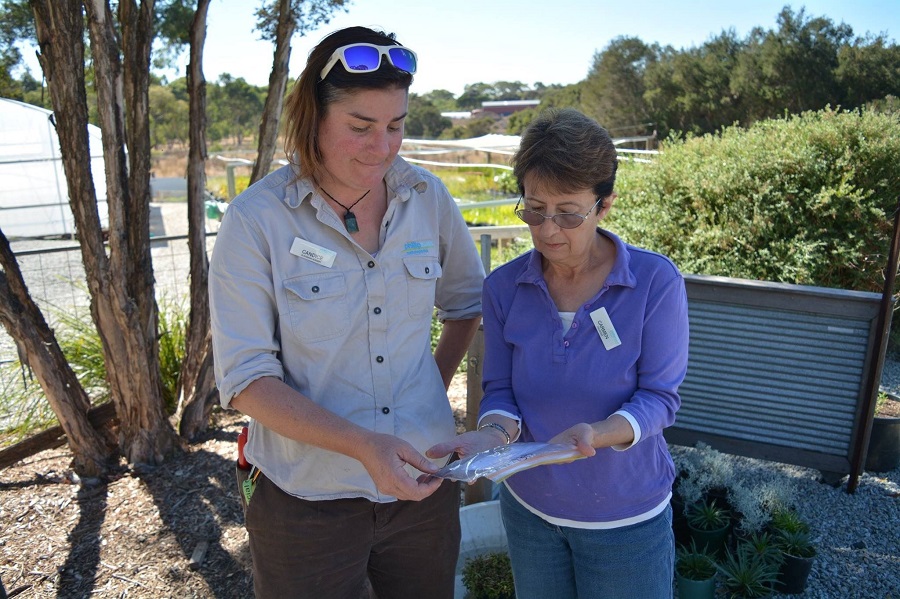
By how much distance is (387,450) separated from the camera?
1.57m

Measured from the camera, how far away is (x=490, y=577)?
277cm

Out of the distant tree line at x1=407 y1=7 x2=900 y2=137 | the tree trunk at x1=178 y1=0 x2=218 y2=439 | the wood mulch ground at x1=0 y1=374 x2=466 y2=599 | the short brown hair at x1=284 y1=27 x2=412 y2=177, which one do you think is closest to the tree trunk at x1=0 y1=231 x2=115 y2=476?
the wood mulch ground at x1=0 y1=374 x2=466 y2=599

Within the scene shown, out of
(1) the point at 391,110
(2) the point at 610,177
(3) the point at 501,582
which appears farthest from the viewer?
(3) the point at 501,582

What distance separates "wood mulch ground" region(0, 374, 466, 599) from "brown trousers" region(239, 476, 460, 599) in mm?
1482

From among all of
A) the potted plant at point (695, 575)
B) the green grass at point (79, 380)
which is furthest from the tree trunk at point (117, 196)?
the potted plant at point (695, 575)

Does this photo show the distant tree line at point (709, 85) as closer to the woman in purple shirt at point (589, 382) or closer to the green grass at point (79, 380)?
the green grass at point (79, 380)

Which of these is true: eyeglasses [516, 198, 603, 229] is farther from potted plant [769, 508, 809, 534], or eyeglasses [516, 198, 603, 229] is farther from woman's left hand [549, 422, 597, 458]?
potted plant [769, 508, 809, 534]

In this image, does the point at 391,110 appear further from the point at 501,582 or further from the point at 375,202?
the point at 501,582

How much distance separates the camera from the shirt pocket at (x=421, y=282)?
1841mm

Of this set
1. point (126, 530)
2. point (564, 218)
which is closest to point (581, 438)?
point (564, 218)

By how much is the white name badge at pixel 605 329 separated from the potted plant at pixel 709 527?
1820mm

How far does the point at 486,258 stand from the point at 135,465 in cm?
232

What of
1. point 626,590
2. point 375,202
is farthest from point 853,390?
point 375,202

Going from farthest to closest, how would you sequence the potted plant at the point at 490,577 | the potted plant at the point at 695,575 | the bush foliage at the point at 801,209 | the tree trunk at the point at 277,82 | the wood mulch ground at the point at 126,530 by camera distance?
1. the bush foliage at the point at 801,209
2. the tree trunk at the point at 277,82
3. the wood mulch ground at the point at 126,530
4. the potted plant at the point at 695,575
5. the potted plant at the point at 490,577
